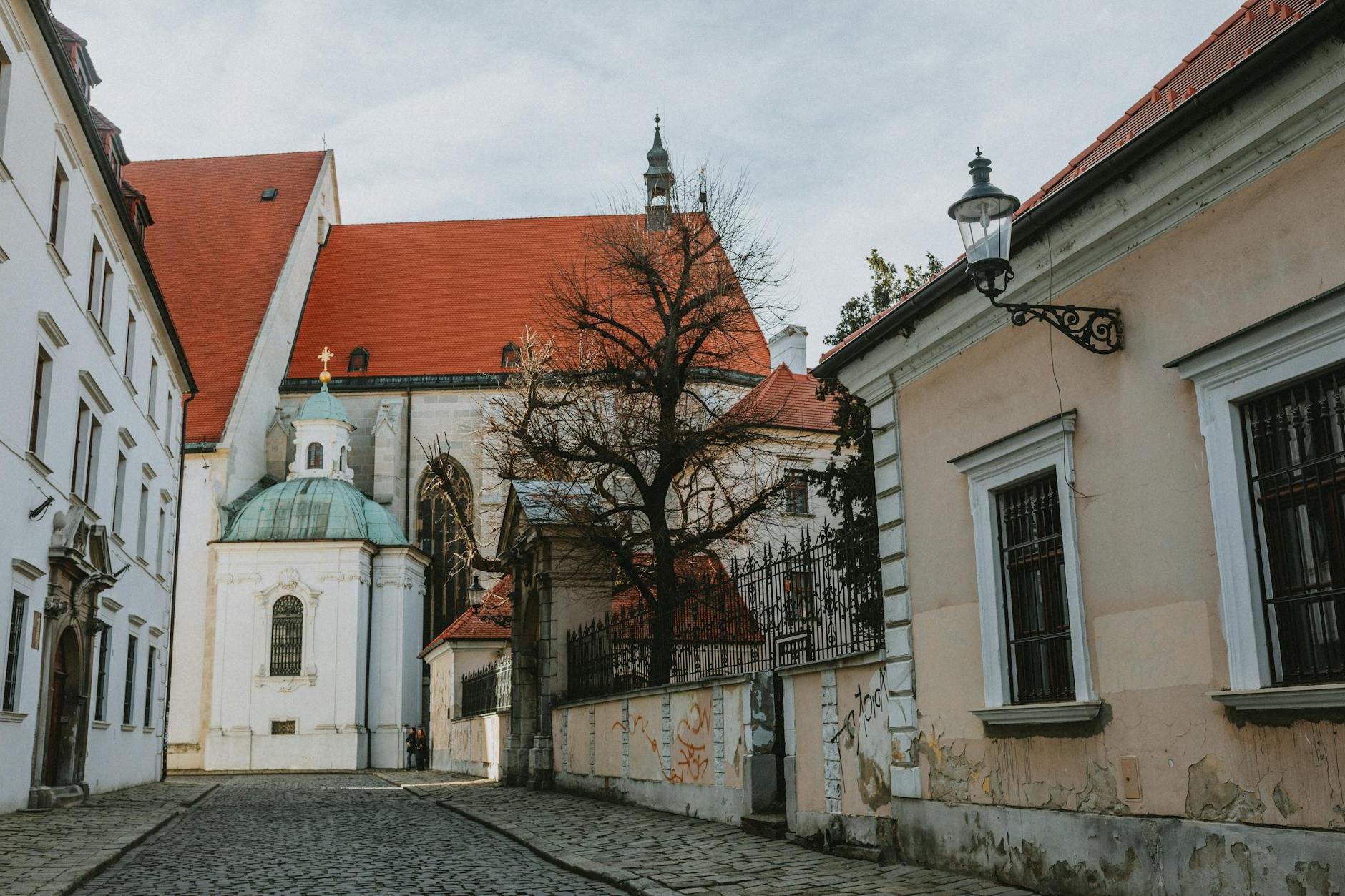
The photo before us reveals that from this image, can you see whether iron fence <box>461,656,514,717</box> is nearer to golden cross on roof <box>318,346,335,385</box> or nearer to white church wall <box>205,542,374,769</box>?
white church wall <box>205,542,374,769</box>

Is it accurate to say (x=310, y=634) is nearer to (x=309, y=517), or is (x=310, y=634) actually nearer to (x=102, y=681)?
(x=309, y=517)

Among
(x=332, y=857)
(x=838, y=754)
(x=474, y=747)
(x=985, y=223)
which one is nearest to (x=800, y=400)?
(x=474, y=747)

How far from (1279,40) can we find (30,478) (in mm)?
14415

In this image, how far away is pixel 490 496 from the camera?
41.8m

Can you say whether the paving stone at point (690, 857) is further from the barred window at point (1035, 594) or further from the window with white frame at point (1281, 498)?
the window with white frame at point (1281, 498)

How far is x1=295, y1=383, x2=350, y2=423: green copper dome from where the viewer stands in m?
41.3

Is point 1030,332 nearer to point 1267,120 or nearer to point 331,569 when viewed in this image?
point 1267,120

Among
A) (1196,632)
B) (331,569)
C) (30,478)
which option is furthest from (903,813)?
(331,569)

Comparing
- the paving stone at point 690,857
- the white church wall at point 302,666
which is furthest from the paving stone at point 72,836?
the white church wall at point 302,666

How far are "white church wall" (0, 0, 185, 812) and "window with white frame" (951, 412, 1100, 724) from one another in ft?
35.9

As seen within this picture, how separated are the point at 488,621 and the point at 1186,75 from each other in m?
26.7

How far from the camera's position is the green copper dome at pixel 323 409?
41344 millimetres

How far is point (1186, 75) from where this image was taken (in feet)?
25.9

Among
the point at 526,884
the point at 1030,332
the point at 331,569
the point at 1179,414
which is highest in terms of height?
the point at 331,569
